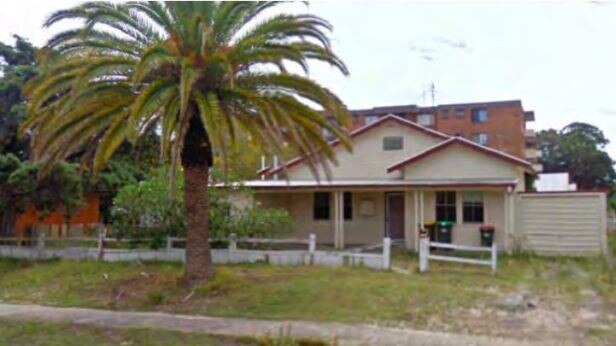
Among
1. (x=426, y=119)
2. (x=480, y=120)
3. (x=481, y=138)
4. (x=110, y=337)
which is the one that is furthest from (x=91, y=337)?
(x=426, y=119)

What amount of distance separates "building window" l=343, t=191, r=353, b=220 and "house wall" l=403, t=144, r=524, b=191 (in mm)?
2461

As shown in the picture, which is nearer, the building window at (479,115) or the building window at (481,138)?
the building window at (481,138)

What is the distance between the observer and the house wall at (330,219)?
2339 centimetres

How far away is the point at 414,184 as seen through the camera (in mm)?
20750

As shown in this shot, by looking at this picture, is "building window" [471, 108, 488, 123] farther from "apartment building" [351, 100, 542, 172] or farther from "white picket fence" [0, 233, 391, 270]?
"white picket fence" [0, 233, 391, 270]

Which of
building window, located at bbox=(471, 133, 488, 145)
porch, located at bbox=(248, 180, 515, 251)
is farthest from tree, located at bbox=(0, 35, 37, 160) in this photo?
building window, located at bbox=(471, 133, 488, 145)

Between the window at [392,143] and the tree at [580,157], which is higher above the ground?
the tree at [580,157]

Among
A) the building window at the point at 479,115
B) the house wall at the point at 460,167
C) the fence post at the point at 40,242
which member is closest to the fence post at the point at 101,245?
the fence post at the point at 40,242

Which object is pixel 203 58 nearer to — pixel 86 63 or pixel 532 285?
pixel 86 63

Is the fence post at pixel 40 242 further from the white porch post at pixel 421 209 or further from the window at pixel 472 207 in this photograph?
the window at pixel 472 207

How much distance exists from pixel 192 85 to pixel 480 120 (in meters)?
49.0

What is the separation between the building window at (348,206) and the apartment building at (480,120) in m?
29.7

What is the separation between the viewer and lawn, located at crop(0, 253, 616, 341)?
35.4 feet

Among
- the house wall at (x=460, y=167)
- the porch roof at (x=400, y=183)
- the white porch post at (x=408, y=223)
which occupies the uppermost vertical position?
the house wall at (x=460, y=167)
